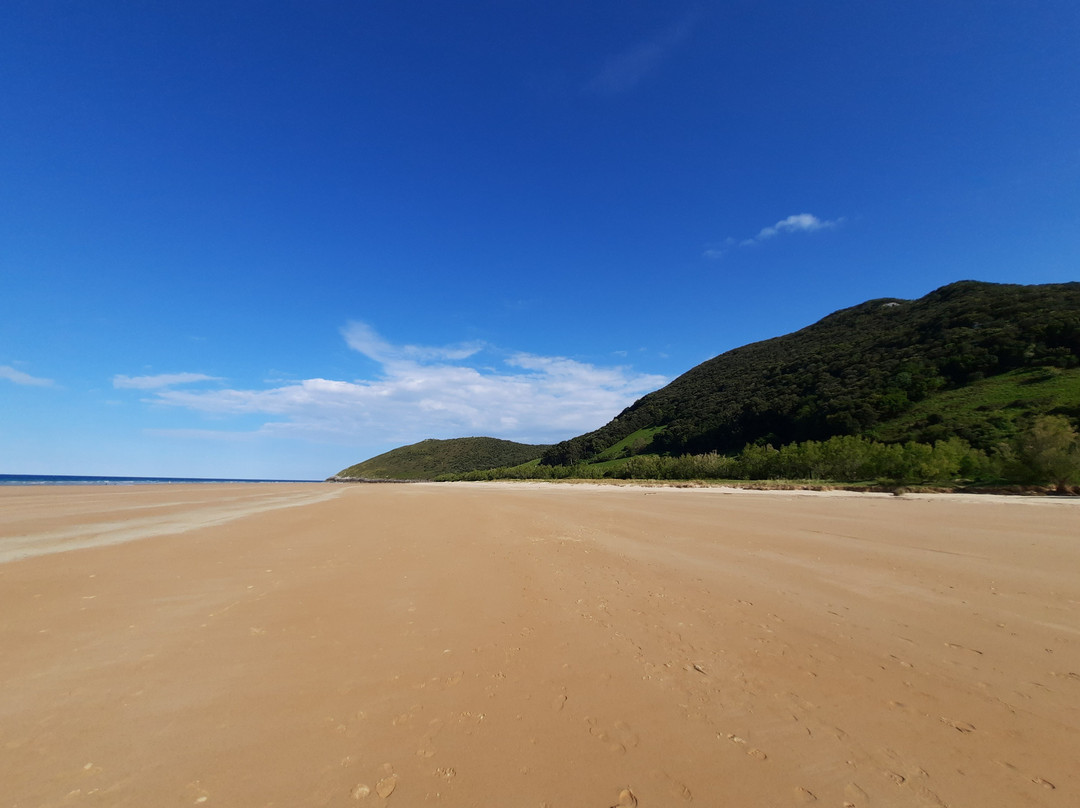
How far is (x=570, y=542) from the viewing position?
12.1 metres

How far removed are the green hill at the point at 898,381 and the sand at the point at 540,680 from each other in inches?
1998

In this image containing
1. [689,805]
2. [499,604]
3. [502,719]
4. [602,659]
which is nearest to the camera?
[689,805]

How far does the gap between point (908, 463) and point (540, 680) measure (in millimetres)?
41167

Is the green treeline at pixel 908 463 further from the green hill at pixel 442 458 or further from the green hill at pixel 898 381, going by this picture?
the green hill at pixel 442 458

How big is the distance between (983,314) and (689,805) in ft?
348

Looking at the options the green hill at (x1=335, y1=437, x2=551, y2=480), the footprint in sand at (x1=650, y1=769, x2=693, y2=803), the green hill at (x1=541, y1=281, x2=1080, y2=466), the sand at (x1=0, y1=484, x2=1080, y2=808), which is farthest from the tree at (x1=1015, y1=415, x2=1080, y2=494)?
the green hill at (x1=335, y1=437, x2=551, y2=480)

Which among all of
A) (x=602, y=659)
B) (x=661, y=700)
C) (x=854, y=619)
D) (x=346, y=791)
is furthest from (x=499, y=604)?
(x=854, y=619)

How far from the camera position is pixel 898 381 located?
66.4 meters

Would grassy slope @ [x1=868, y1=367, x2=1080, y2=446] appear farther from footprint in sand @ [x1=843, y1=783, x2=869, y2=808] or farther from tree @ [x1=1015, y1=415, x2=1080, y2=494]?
footprint in sand @ [x1=843, y1=783, x2=869, y2=808]

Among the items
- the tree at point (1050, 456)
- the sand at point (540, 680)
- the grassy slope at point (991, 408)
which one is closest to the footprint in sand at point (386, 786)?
the sand at point (540, 680)

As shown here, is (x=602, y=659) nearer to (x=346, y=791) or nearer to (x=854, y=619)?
(x=346, y=791)

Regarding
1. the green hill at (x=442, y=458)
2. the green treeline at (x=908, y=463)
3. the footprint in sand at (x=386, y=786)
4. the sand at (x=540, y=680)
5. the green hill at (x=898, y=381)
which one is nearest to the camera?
the footprint in sand at (x=386, y=786)

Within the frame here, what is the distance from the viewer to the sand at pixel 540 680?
10.1ft

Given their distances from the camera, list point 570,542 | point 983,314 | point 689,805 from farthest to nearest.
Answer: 1. point 983,314
2. point 570,542
3. point 689,805
